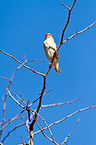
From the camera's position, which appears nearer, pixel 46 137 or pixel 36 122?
pixel 36 122

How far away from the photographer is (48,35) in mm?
6578

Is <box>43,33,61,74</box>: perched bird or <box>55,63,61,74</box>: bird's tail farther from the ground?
<box>43,33,61,74</box>: perched bird

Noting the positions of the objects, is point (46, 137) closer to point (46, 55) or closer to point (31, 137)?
point (31, 137)

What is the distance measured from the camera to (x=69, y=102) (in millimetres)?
2232

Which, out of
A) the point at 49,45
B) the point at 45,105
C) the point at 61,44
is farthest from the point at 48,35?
the point at 45,105

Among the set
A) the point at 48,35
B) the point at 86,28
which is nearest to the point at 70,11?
the point at 86,28

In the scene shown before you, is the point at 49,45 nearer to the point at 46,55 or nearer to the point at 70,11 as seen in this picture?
the point at 46,55

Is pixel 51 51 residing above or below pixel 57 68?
above

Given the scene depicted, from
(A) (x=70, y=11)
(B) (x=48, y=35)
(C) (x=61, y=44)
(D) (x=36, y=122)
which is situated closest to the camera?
(D) (x=36, y=122)

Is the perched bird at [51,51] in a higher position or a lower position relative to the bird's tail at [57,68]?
higher

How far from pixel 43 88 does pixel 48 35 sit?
4.24 m

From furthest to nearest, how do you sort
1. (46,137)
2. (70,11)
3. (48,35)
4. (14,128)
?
1. (48,35)
2. (70,11)
3. (46,137)
4. (14,128)

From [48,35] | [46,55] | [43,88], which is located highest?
[48,35]

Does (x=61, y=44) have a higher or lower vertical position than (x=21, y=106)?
higher
